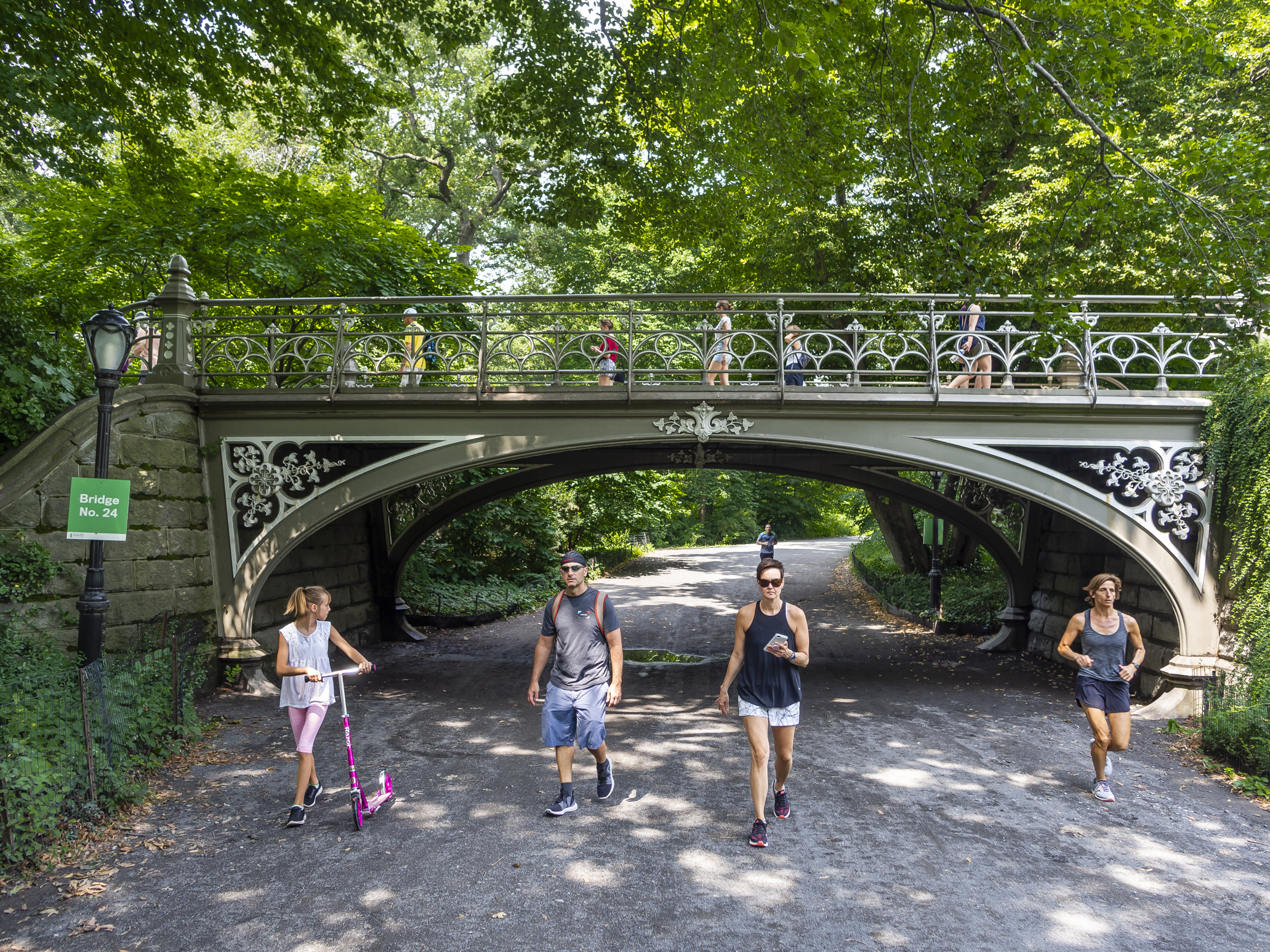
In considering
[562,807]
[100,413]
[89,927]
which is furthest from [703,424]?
[89,927]

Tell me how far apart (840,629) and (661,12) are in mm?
11135

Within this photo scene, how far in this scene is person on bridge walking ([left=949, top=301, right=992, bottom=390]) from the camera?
9500mm

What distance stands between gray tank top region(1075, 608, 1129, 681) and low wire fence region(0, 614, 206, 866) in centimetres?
718

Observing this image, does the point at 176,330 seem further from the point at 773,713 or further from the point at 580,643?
the point at 773,713

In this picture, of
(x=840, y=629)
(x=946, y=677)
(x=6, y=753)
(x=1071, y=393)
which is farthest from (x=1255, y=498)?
(x=6, y=753)

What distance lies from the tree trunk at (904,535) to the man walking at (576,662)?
549 inches

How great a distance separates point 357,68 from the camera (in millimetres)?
21578

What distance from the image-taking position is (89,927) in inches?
163

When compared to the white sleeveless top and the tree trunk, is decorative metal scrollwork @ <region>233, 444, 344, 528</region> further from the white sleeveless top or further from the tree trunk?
the tree trunk

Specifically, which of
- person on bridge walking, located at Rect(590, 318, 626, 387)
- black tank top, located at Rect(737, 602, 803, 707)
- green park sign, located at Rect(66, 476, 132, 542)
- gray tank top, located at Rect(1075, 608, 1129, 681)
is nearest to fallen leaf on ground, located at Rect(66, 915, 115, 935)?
green park sign, located at Rect(66, 476, 132, 542)

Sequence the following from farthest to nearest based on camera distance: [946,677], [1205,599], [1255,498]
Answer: [946,677]
[1205,599]
[1255,498]

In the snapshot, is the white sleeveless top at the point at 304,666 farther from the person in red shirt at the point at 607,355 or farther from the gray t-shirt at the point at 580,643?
the person in red shirt at the point at 607,355

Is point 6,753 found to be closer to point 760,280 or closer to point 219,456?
point 219,456

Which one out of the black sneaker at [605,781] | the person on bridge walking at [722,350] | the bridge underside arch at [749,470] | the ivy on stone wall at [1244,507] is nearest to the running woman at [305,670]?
the black sneaker at [605,781]
